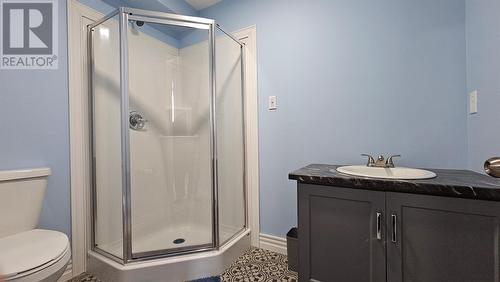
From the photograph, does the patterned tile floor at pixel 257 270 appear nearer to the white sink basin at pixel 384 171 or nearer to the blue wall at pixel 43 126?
the blue wall at pixel 43 126

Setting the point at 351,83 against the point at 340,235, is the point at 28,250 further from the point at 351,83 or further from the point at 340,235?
the point at 351,83

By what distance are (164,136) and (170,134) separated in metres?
0.06

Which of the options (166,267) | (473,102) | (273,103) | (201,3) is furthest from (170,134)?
(473,102)

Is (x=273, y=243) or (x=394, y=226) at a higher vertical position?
(x=394, y=226)

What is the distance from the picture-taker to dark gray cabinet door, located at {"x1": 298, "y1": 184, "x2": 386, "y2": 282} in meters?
1.09

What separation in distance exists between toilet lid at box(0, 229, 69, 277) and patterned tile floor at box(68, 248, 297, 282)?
503mm

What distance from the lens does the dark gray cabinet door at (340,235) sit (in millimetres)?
1090

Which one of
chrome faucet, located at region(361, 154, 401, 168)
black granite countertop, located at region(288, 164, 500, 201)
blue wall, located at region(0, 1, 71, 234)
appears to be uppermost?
blue wall, located at region(0, 1, 71, 234)

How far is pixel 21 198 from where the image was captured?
4.16ft

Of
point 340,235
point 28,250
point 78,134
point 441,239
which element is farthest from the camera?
point 78,134

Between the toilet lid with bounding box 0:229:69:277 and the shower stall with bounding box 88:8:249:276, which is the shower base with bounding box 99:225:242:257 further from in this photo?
the toilet lid with bounding box 0:229:69:277

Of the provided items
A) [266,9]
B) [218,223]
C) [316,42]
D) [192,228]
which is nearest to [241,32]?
[266,9]

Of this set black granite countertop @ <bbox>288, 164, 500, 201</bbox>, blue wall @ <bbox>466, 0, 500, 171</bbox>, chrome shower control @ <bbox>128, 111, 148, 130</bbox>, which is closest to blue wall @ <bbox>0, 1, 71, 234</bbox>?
chrome shower control @ <bbox>128, 111, 148, 130</bbox>

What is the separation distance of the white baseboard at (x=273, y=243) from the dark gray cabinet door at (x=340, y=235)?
2.00 ft
